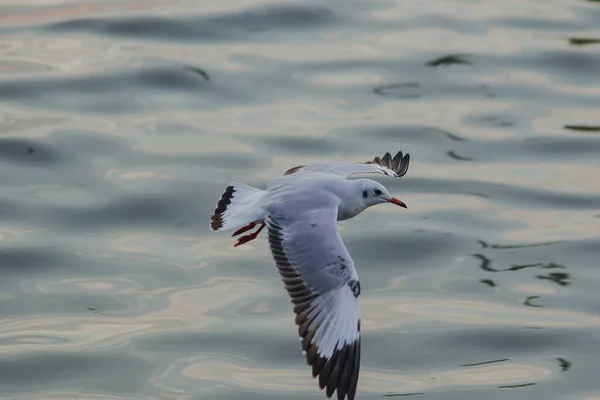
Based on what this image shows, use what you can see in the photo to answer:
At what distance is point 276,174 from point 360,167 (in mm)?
3071

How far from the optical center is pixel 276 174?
1207 centimetres

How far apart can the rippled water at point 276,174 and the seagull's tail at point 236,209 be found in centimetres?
133

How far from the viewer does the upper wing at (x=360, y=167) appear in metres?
8.83

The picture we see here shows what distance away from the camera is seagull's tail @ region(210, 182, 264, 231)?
303 inches

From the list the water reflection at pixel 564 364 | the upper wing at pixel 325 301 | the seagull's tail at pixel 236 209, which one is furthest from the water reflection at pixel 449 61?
the upper wing at pixel 325 301

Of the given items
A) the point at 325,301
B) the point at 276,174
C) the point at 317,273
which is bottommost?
the point at 325,301

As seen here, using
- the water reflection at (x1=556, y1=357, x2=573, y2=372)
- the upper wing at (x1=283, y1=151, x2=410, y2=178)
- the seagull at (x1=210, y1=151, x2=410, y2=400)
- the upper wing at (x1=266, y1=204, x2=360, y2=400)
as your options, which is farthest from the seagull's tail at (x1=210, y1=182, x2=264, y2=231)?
the water reflection at (x1=556, y1=357, x2=573, y2=372)

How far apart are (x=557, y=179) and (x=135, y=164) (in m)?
3.98

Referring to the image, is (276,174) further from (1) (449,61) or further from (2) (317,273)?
(2) (317,273)

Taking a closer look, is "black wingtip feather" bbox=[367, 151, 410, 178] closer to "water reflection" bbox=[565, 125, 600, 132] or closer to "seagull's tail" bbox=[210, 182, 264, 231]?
"seagull's tail" bbox=[210, 182, 264, 231]

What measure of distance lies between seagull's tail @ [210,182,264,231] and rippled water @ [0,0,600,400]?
133 centimetres

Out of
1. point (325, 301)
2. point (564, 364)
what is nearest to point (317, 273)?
point (325, 301)

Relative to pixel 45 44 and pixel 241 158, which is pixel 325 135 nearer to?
pixel 241 158

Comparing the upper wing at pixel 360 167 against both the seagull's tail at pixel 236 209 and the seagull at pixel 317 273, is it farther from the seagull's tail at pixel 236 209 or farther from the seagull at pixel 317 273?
the seagull at pixel 317 273
